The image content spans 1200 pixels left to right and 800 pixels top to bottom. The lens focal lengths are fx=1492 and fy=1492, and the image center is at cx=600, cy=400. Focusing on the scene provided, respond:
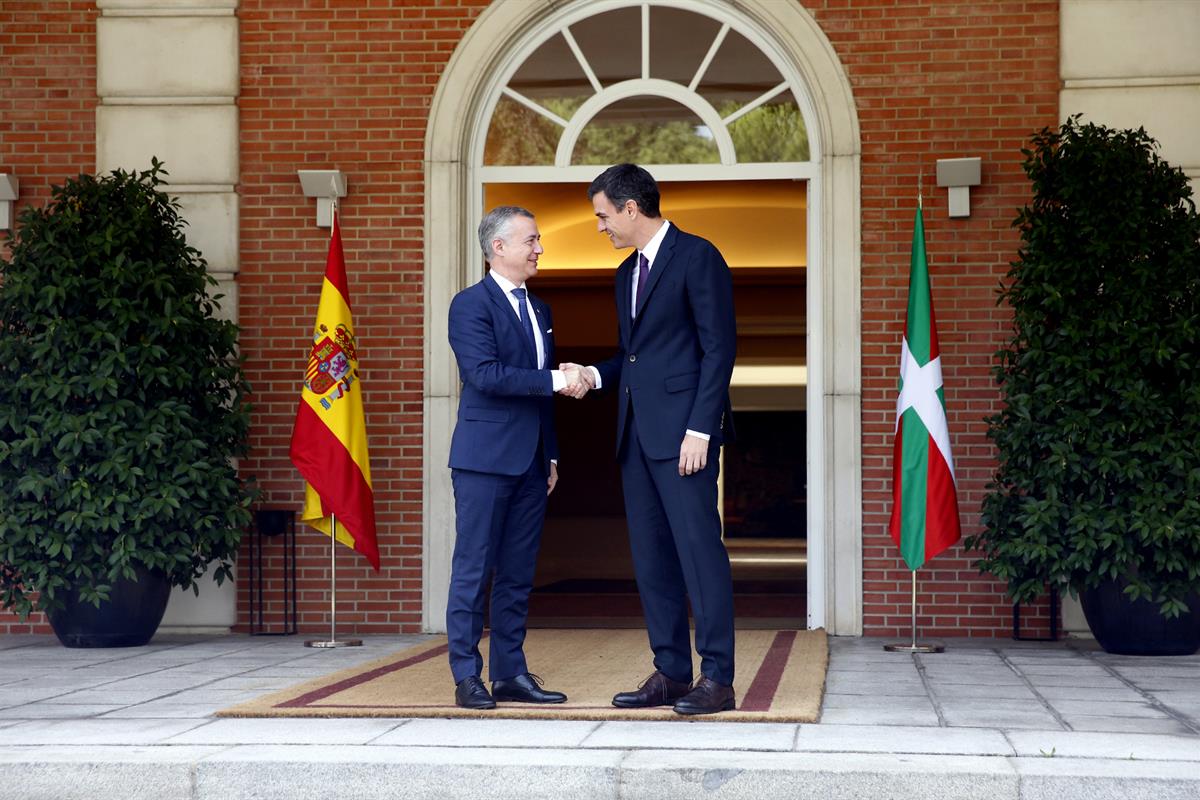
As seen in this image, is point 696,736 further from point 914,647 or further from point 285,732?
point 914,647

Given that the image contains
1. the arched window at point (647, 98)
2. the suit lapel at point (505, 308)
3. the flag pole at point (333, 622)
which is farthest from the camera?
the arched window at point (647, 98)

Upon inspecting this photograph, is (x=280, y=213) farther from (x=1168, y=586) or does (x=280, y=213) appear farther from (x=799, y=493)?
(x=799, y=493)

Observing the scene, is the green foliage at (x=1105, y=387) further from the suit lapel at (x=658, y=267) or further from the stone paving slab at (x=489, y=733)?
the stone paving slab at (x=489, y=733)

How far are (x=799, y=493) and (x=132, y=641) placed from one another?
14862 millimetres

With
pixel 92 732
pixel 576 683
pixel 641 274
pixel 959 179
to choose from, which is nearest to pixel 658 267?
pixel 641 274

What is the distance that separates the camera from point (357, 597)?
309 inches

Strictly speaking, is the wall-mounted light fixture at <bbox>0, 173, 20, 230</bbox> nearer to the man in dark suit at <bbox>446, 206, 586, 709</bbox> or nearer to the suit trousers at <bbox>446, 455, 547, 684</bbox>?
the man in dark suit at <bbox>446, 206, 586, 709</bbox>

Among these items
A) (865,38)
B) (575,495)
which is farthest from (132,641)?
(575,495)

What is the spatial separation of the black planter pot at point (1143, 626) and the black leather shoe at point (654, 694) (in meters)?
2.70

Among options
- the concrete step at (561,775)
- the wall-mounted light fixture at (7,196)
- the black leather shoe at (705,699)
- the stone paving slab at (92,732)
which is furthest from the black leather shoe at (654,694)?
the wall-mounted light fixture at (7,196)

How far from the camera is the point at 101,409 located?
6.89 m

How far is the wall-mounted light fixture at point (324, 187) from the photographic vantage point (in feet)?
25.4

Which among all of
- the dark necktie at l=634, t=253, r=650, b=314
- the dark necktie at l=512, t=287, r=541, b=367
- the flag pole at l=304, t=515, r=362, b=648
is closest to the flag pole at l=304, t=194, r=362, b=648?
the flag pole at l=304, t=515, r=362, b=648

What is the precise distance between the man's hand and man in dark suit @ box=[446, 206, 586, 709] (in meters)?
0.42
